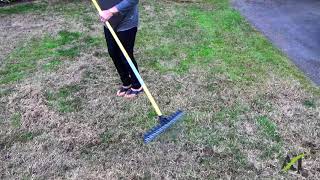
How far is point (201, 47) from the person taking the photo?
6.38m

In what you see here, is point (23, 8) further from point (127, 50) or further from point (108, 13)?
point (108, 13)

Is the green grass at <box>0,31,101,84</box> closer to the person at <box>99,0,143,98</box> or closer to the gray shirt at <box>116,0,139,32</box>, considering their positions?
the person at <box>99,0,143,98</box>

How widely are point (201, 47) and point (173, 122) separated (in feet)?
8.58

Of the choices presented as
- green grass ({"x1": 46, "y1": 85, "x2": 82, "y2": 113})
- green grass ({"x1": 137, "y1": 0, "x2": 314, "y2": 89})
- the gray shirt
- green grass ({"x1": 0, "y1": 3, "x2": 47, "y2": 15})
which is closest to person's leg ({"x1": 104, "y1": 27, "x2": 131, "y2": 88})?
the gray shirt

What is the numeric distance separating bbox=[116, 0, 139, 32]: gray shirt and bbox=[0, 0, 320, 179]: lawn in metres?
1.01

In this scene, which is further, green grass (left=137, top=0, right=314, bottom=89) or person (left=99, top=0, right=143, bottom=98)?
green grass (left=137, top=0, right=314, bottom=89)

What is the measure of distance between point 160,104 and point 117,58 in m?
0.77

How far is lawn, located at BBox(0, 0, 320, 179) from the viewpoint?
3.94 m

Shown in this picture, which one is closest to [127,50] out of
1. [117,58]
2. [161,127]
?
[117,58]

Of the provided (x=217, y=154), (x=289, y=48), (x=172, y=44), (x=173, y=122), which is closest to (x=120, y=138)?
(x=173, y=122)

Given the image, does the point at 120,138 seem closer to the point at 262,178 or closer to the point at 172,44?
the point at 262,178

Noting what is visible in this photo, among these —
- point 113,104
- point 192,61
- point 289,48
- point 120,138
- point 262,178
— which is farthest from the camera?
point 289,48

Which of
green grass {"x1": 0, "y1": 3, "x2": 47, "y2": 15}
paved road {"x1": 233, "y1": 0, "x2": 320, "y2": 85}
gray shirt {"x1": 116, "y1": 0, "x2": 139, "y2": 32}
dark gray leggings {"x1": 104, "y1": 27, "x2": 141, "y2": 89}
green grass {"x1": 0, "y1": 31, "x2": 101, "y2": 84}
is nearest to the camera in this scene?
gray shirt {"x1": 116, "y1": 0, "x2": 139, "y2": 32}

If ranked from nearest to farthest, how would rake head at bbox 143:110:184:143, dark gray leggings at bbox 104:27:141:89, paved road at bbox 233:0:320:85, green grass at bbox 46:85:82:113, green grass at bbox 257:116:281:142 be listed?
rake head at bbox 143:110:184:143
green grass at bbox 257:116:281:142
dark gray leggings at bbox 104:27:141:89
green grass at bbox 46:85:82:113
paved road at bbox 233:0:320:85
